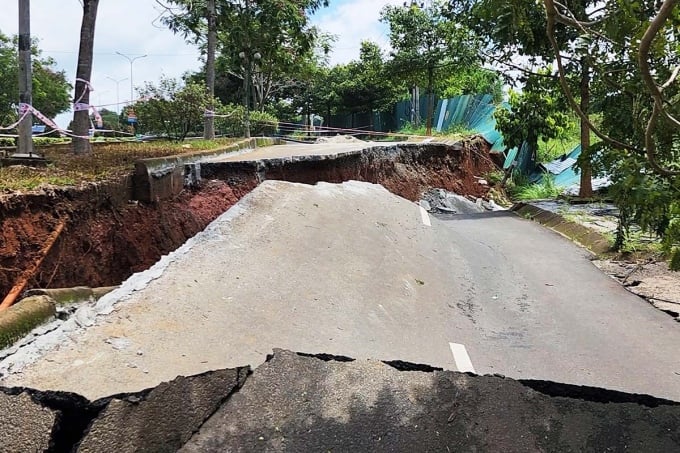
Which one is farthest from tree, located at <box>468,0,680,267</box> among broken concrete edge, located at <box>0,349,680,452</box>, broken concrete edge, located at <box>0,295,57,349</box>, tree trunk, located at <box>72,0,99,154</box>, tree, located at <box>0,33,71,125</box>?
tree, located at <box>0,33,71,125</box>

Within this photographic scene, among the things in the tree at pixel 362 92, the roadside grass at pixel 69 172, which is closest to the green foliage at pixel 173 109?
the roadside grass at pixel 69 172

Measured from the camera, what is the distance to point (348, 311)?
18.5ft

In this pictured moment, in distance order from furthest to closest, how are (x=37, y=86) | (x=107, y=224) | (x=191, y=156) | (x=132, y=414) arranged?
(x=37, y=86)
(x=191, y=156)
(x=107, y=224)
(x=132, y=414)

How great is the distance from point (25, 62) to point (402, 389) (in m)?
7.65

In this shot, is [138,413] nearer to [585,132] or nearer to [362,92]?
[585,132]

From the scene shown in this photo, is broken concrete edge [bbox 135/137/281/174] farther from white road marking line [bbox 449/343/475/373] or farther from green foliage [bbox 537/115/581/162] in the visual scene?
green foliage [bbox 537/115/581/162]

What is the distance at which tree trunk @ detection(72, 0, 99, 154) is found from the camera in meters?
9.55

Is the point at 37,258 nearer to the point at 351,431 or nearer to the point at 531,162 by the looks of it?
the point at 351,431

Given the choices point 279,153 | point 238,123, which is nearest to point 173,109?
point 279,153

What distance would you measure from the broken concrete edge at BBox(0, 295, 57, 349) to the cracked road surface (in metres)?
0.21

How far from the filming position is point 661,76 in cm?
491

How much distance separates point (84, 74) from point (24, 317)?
23.3ft

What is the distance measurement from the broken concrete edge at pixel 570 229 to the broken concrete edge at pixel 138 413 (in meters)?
8.95

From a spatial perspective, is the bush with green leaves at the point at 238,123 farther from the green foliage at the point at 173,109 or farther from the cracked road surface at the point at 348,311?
the cracked road surface at the point at 348,311
